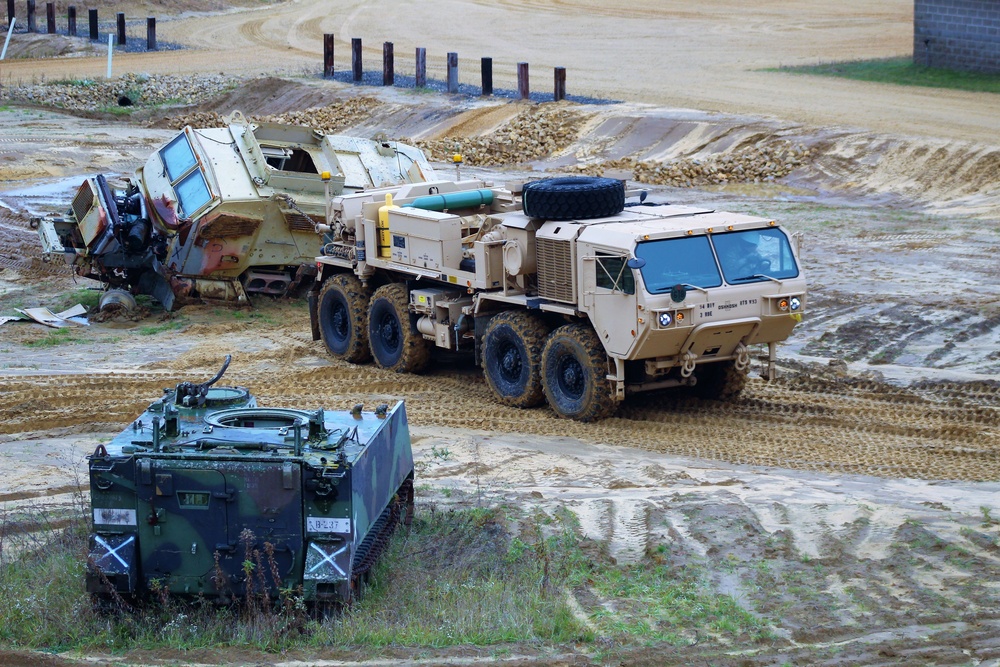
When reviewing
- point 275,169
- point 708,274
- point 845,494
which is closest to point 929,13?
point 275,169

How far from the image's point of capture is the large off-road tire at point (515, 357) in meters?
13.2

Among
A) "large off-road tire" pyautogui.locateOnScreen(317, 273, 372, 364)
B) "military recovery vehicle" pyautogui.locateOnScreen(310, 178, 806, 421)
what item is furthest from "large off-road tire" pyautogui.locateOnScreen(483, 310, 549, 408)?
"large off-road tire" pyautogui.locateOnScreen(317, 273, 372, 364)

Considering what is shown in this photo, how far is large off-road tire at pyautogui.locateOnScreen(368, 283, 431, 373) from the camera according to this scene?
48.6 feet

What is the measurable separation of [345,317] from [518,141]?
12.7 metres

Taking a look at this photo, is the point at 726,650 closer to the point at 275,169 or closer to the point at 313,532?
the point at 313,532

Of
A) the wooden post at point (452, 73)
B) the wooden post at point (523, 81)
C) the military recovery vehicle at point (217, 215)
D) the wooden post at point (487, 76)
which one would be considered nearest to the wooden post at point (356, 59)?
the wooden post at point (452, 73)

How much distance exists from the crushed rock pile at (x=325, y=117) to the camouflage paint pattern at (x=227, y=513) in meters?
23.6

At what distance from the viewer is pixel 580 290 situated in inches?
492

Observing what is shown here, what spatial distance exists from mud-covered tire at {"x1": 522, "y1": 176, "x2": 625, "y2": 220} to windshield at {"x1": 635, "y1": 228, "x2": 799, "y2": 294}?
961 millimetres

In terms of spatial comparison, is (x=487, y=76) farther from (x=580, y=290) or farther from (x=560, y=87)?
(x=580, y=290)

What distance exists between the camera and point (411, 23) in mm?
44938

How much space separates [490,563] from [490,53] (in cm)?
3052

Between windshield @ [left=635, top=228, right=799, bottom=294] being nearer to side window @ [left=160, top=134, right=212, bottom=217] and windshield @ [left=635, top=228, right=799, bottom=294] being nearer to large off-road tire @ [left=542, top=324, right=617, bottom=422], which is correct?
large off-road tire @ [left=542, top=324, right=617, bottom=422]

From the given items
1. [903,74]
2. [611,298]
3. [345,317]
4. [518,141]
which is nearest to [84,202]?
[345,317]
